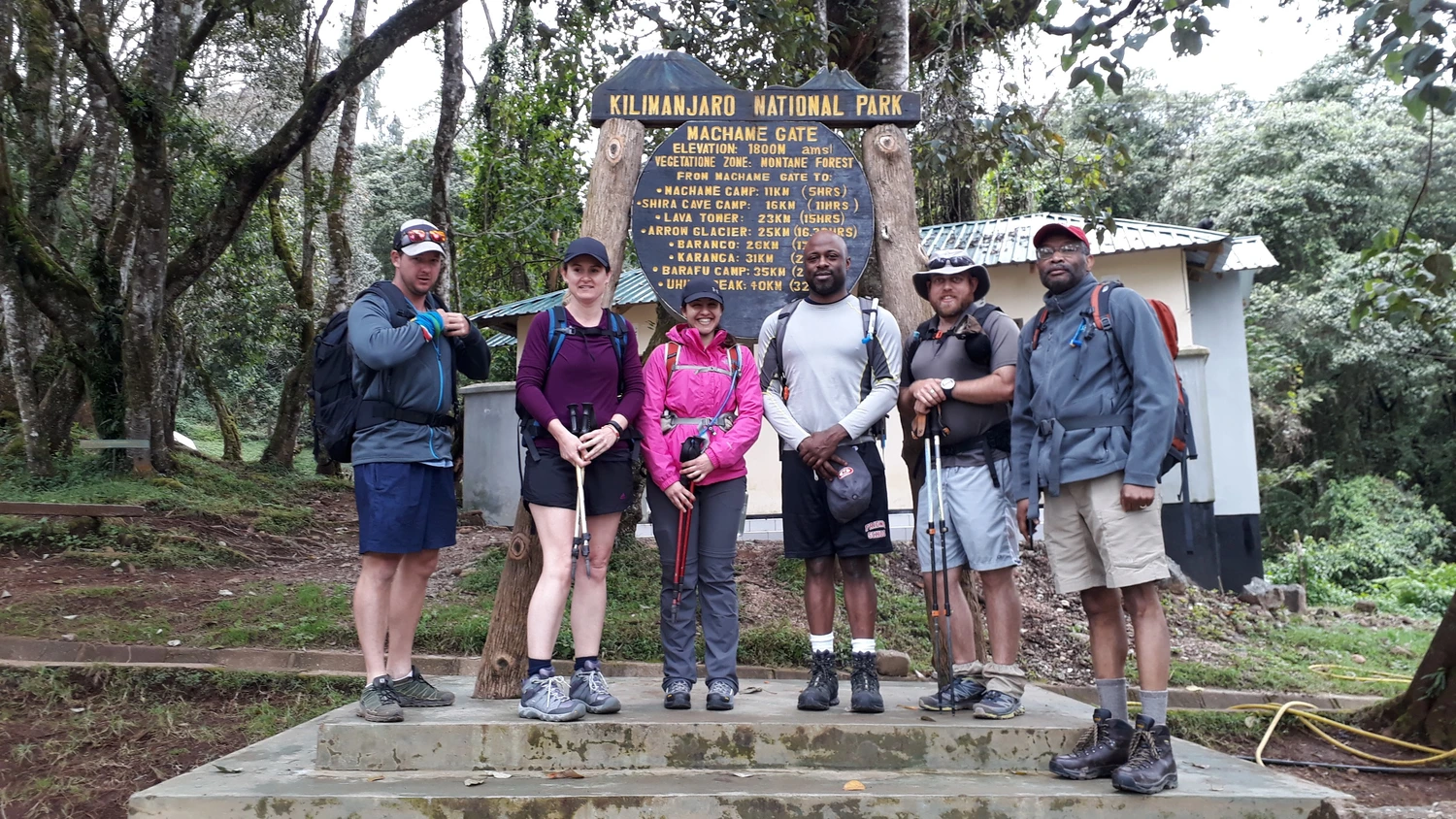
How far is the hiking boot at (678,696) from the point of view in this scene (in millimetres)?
4629

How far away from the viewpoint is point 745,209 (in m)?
5.77

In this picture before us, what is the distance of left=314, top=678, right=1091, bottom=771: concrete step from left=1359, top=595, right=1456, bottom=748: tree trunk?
3045 millimetres

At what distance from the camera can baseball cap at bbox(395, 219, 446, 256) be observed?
4.62m

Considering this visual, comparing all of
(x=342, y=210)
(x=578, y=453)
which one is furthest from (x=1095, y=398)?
(x=342, y=210)

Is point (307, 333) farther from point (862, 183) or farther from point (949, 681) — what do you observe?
point (949, 681)

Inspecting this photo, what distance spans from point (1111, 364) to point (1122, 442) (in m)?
0.31

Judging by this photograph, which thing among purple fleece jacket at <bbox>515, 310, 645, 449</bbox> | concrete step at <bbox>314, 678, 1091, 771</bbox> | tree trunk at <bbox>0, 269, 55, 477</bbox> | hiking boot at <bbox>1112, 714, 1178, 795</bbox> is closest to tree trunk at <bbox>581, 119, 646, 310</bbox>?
purple fleece jacket at <bbox>515, 310, 645, 449</bbox>

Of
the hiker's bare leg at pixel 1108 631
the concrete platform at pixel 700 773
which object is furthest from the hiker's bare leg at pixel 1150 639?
the concrete platform at pixel 700 773

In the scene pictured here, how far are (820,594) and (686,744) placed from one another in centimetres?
93

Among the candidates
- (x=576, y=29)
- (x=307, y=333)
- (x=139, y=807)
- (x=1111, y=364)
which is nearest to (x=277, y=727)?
(x=139, y=807)

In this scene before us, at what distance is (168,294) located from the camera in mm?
12508

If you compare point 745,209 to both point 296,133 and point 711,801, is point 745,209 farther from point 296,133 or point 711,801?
point 296,133

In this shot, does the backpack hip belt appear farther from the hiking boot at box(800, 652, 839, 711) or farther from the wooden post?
the hiking boot at box(800, 652, 839, 711)

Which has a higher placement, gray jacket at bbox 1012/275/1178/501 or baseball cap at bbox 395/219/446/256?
baseball cap at bbox 395/219/446/256
